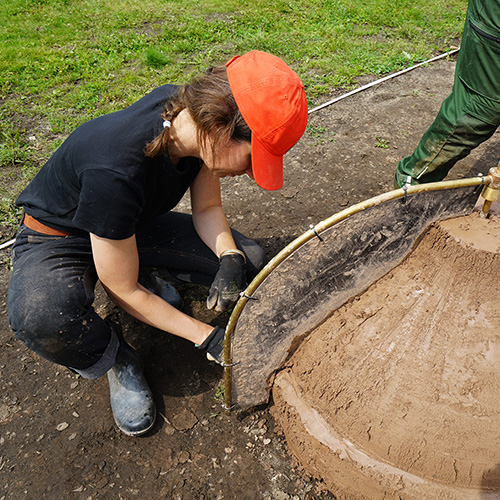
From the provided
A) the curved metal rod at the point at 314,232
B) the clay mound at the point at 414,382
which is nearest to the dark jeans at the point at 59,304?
the curved metal rod at the point at 314,232

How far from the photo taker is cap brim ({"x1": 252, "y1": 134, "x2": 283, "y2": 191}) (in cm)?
131

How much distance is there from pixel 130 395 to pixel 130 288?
470mm

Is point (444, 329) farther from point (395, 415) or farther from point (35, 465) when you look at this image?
point (35, 465)

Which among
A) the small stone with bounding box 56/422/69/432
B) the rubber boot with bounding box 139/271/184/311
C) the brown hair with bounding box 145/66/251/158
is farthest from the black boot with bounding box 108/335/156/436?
the brown hair with bounding box 145/66/251/158

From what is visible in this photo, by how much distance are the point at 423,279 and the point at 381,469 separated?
66cm

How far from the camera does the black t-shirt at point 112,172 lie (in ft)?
4.63

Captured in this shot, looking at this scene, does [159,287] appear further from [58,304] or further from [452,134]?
[452,134]

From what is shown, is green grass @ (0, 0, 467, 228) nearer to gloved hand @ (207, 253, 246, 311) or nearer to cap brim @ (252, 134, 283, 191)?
gloved hand @ (207, 253, 246, 311)

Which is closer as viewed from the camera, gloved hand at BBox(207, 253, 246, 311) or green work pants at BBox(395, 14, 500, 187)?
gloved hand at BBox(207, 253, 246, 311)

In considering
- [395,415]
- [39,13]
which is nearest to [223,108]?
[395,415]

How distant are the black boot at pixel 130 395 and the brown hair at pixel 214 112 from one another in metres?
0.88

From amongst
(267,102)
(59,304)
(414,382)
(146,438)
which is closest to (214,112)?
(267,102)

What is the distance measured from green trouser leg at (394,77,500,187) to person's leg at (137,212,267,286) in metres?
1.15

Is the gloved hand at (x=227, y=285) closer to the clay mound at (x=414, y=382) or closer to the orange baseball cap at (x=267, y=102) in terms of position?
the clay mound at (x=414, y=382)
